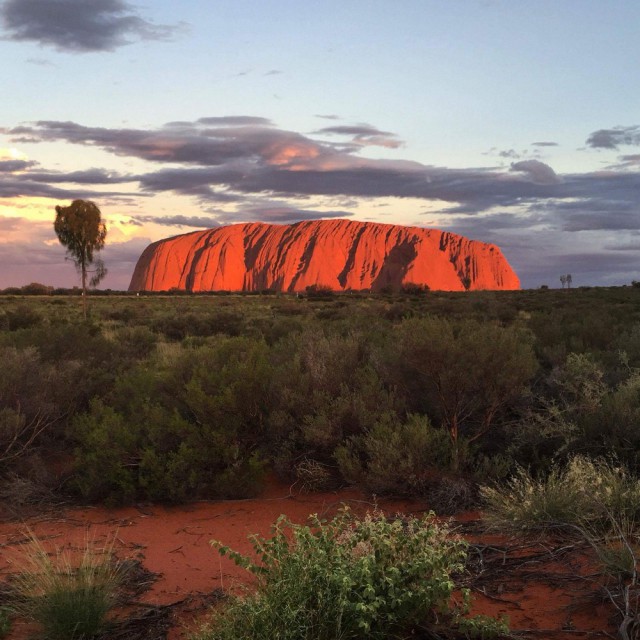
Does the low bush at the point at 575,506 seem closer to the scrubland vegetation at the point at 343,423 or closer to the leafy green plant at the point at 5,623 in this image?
the scrubland vegetation at the point at 343,423

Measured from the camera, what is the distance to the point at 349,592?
3.18 metres

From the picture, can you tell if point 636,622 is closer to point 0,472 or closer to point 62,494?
point 62,494

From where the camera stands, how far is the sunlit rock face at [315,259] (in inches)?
5423

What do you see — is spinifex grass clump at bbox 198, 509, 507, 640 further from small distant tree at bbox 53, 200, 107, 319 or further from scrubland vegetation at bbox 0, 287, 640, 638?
small distant tree at bbox 53, 200, 107, 319

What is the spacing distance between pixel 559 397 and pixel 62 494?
5.74 metres

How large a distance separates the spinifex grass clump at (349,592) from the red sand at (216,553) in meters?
0.57

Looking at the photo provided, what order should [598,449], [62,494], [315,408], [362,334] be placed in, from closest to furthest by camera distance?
→ [598,449] → [62,494] → [315,408] → [362,334]

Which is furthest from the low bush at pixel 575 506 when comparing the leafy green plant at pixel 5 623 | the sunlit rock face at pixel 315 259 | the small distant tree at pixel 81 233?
the sunlit rock face at pixel 315 259

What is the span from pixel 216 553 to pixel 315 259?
13382cm

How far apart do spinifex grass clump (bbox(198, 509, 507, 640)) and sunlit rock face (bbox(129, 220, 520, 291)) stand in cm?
12776

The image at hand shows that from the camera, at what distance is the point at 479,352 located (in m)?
7.20

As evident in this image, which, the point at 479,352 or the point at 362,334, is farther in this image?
the point at 362,334

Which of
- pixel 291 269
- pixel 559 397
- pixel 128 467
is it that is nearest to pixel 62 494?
pixel 128 467

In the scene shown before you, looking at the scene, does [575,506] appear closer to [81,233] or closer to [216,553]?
[216,553]
